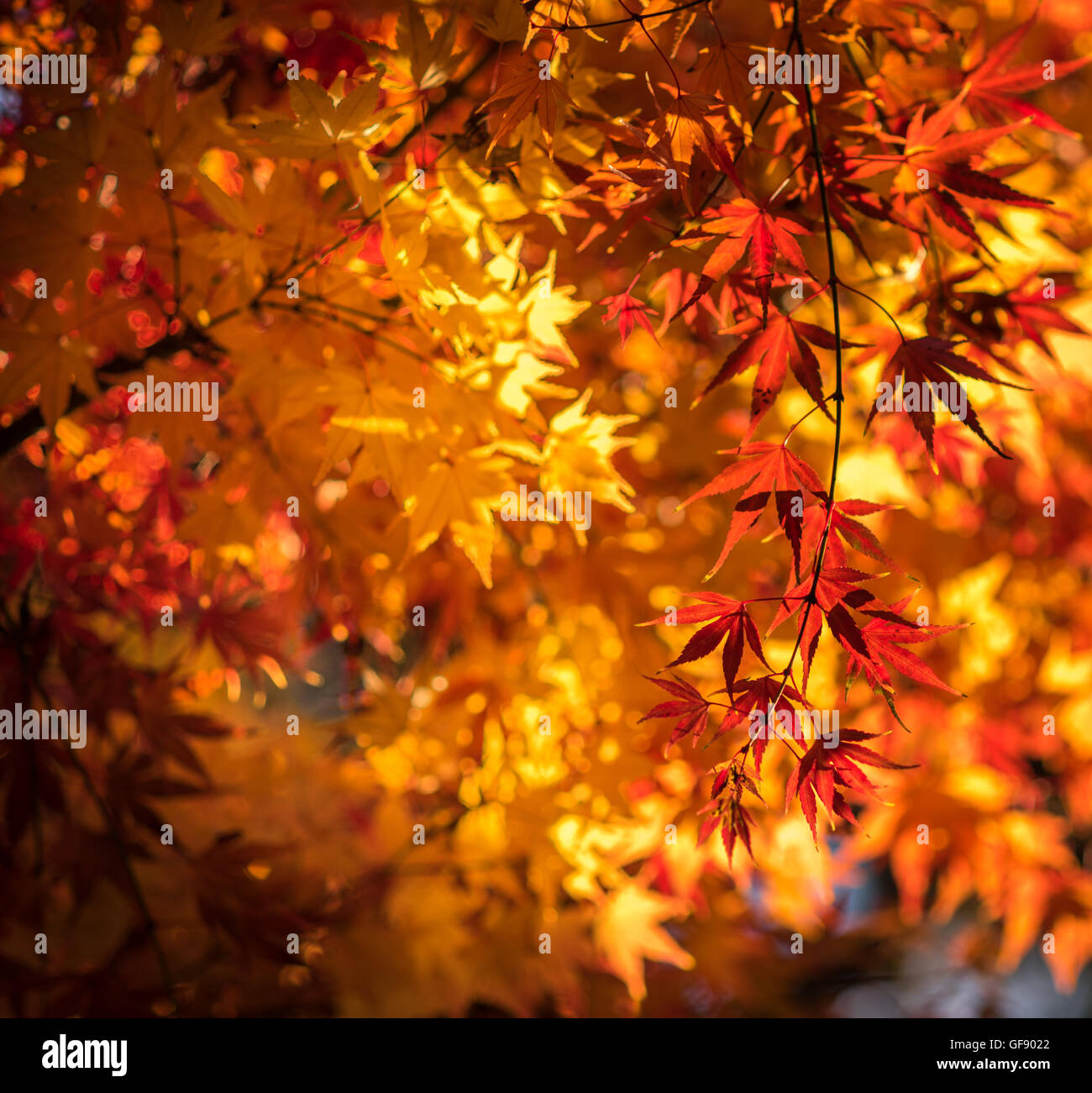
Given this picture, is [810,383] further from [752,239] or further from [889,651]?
[889,651]

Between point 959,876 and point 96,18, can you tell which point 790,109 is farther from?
point 959,876

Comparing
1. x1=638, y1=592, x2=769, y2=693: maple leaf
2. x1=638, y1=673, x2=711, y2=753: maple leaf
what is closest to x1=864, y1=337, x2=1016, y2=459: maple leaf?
x1=638, y1=592, x2=769, y2=693: maple leaf

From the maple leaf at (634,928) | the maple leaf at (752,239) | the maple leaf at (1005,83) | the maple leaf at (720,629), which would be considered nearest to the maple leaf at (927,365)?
the maple leaf at (752,239)

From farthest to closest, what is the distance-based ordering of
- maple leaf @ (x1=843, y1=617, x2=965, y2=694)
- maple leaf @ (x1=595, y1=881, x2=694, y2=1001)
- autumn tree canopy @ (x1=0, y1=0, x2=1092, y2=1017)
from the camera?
maple leaf @ (x1=595, y1=881, x2=694, y2=1001) < autumn tree canopy @ (x1=0, y1=0, x2=1092, y2=1017) < maple leaf @ (x1=843, y1=617, x2=965, y2=694)

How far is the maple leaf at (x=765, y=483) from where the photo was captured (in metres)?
0.82

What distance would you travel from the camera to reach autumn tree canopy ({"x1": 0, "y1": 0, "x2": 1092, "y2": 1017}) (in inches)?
35.8

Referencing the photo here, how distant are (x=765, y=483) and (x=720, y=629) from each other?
165 millimetres

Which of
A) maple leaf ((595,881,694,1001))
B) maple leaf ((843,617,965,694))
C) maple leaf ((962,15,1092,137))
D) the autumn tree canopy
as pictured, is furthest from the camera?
maple leaf ((595,881,694,1001))

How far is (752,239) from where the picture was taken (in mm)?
845

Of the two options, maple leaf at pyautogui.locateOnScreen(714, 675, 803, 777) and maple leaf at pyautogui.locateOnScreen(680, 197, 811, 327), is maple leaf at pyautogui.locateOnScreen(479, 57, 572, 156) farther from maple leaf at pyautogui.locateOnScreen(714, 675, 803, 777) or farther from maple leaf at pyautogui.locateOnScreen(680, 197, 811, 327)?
maple leaf at pyautogui.locateOnScreen(714, 675, 803, 777)

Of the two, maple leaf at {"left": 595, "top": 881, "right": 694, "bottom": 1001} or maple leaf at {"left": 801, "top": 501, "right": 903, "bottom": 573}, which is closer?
maple leaf at {"left": 801, "top": 501, "right": 903, "bottom": 573}

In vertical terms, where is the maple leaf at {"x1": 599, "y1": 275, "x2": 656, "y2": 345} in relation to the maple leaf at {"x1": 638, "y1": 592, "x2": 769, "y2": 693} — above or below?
above
